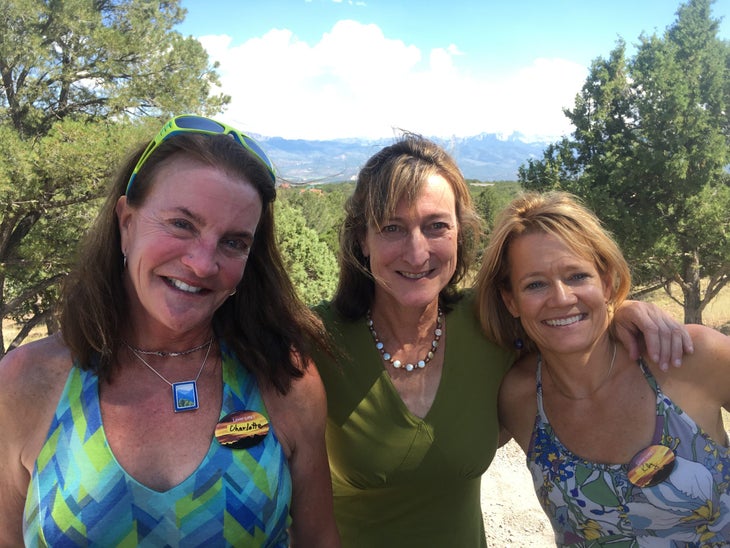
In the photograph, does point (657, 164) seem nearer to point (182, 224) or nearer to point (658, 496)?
point (658, 496)

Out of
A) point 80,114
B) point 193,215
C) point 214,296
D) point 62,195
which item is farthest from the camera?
point 80,114

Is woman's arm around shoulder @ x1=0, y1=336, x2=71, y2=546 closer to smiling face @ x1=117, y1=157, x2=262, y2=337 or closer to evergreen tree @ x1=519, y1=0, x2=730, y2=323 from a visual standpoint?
smiling face @ x1=117, y1=157, x2=262, y2=337

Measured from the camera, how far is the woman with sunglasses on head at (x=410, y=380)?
7.13 ft

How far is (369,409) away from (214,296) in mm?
930

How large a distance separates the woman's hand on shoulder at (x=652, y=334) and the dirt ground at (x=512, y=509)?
3.17m

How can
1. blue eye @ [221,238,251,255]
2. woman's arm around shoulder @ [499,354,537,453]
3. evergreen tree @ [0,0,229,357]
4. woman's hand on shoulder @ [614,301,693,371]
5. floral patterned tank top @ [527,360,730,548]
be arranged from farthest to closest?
1. evergreen tree @ [0,0,229,357]
2. woman's arm around shoulder @ [499,354,537,453]
3. woman's hand on shoulder @ [614,301,693,371]
4. floral patterned tank top @ [527,360,730,548]
5. blue eye @ [221,238,251,255]

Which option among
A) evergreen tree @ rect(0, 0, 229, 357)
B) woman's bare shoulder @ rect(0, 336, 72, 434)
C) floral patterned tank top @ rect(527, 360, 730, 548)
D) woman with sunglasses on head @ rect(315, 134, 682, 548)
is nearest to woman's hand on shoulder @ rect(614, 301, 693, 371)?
woman with sunglasses on head @ rect(315, 134, 682, 548)

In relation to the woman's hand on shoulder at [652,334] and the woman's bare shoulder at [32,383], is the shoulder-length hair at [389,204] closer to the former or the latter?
the woman's hand on shoulder at [652,334]

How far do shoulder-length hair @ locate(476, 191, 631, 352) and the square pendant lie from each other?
1401mm

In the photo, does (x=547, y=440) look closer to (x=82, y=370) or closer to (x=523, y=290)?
(x=523, y=290)

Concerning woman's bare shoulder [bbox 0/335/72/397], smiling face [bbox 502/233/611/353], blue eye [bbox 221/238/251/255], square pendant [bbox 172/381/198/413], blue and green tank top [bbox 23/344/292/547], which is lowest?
blue and green tank top [bbox 23/344/292/547]

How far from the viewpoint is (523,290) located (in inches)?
88.0

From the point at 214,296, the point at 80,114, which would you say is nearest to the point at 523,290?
the point at 214,296

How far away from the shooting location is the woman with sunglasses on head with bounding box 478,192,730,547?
6.42 ft
